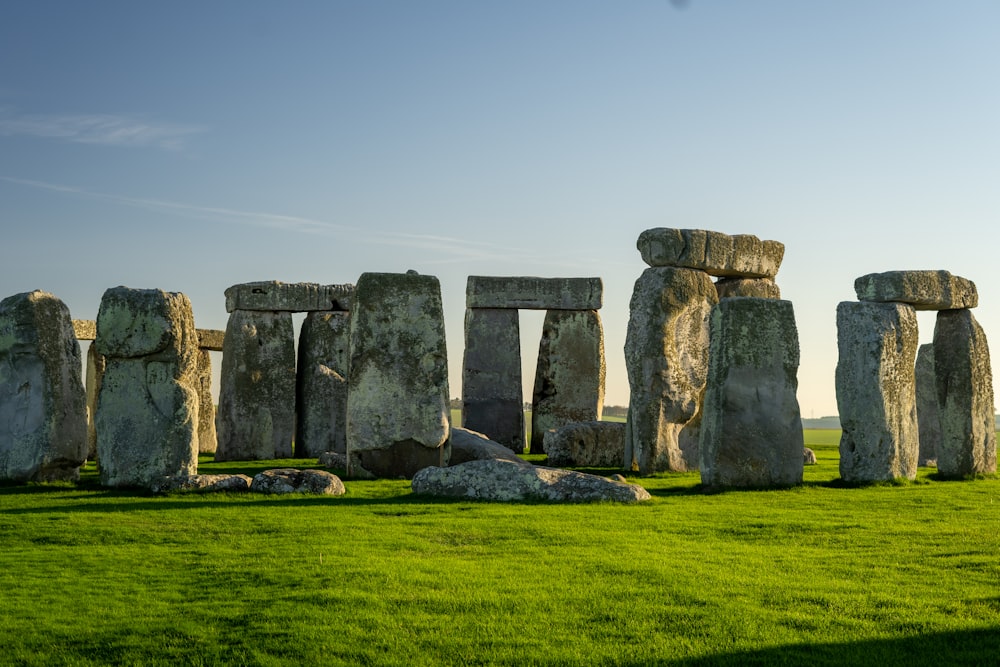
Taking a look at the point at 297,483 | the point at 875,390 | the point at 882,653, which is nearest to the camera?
the point at 882,653

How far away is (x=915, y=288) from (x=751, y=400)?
124 inches

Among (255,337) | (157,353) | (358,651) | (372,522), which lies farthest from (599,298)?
(358,651)

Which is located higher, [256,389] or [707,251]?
[707,251]

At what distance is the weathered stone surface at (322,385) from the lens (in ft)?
69.4

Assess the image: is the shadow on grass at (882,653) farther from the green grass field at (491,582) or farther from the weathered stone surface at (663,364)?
the weathered stone surface at (663,364)

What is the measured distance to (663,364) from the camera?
15.5m

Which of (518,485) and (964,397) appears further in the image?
(964,397)

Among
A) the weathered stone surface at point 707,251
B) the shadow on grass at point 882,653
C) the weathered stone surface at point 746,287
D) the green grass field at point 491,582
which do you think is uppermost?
the weathered stone surface at point 707,251

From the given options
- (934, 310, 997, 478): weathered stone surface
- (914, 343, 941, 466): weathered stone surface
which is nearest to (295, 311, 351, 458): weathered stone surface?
(914, 343, 941, 466): weathered stone surface

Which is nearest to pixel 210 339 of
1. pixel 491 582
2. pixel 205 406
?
pixel 205 406

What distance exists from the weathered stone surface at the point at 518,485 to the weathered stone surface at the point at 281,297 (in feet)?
30.7

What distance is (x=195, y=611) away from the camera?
7.12 metres

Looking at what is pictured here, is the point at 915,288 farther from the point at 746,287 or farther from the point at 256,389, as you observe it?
the point at 256,389

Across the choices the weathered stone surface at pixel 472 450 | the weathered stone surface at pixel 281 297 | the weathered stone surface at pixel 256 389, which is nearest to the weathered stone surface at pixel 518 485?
the weathered stone surface at pixel 472 450
